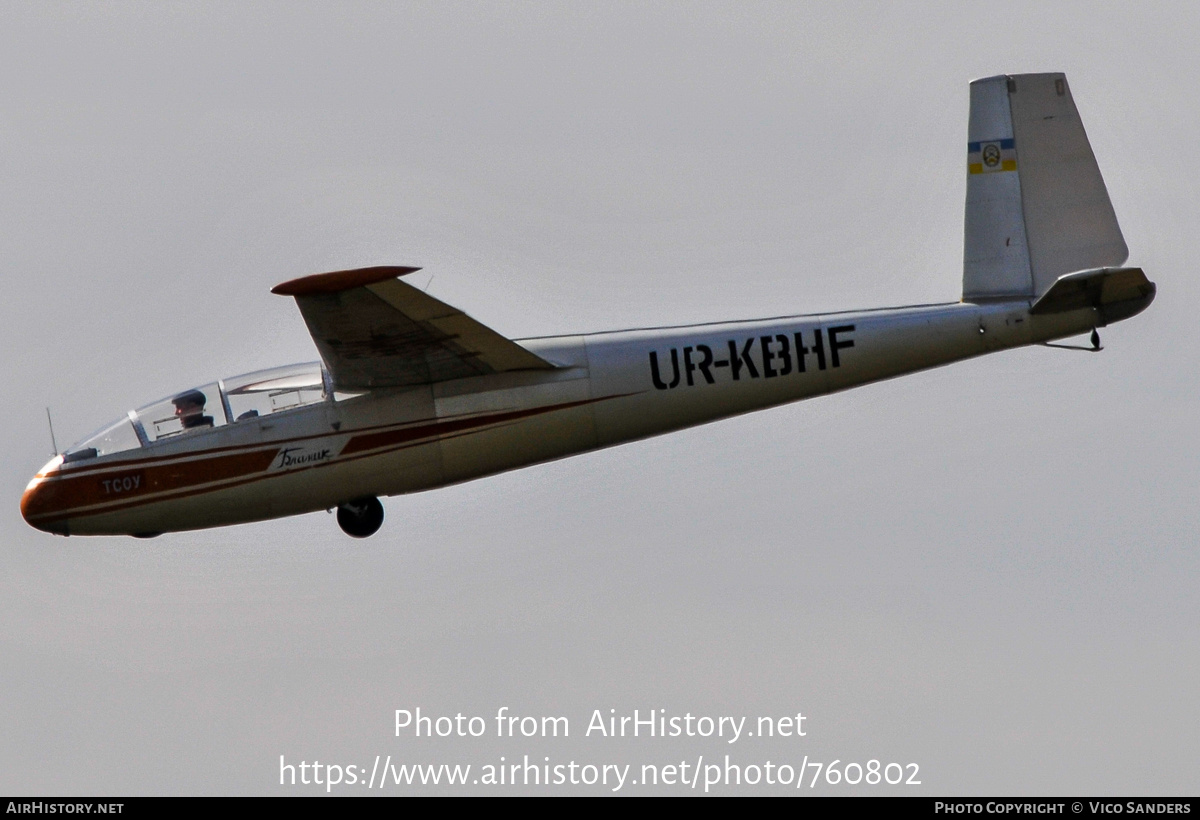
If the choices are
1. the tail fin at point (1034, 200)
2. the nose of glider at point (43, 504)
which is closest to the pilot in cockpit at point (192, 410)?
the nose of glider at point (43, 504)

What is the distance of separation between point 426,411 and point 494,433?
0.80m

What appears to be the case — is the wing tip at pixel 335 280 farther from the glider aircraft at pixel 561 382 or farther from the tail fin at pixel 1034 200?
the tail fin at pixel 1034 200

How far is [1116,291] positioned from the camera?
20047 millimetres

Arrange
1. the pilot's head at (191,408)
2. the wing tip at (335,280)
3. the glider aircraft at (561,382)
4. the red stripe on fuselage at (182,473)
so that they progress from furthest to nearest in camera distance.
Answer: the pilot's head at (191,408) < the red stripe on fuselage at (182,473) < the glider aircraft at (561,382) < the wing tip at (335,280)

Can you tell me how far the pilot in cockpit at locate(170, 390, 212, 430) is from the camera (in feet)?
69.4

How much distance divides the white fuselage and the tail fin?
665 millimetres

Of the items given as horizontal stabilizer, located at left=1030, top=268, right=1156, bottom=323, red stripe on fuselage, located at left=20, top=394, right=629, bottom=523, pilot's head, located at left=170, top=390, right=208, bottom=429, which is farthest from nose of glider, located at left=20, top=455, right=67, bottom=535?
horizontal stabilizer, located at left=1030, top=268, right=1156, bottom=323

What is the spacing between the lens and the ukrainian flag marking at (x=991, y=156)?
21.3 metres

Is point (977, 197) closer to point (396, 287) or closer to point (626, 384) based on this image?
point (626, 384)

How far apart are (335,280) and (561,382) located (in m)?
3.23

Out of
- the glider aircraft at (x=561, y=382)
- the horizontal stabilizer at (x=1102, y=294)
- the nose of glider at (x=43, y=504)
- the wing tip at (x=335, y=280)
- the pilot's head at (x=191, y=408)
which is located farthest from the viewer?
the nose of glider at (x=43, y=504)

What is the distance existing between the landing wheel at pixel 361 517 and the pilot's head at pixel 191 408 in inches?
75.0

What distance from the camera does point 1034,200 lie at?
69.3ft

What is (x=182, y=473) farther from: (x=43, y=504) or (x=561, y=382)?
(x=561, y=382)
